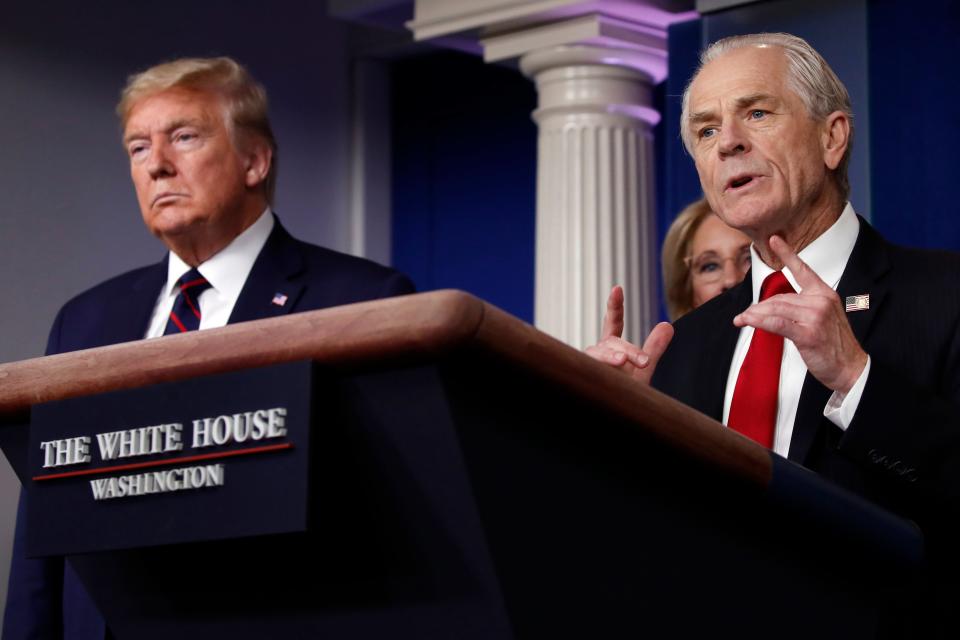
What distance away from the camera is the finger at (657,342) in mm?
1678

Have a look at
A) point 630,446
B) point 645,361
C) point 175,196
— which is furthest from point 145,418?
point 175,196

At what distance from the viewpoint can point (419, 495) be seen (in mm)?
A: 990

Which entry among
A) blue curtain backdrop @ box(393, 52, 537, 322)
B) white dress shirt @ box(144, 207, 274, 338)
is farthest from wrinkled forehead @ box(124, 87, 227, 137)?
blue curtain backdrop @ box(393, 52, 537, 322)

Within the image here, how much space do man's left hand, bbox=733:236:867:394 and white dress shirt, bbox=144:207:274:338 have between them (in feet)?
3.98

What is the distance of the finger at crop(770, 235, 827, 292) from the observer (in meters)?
1.47

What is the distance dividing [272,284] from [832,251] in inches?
38.8

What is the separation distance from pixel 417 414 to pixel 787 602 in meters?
0.38

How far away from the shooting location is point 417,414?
97 cm

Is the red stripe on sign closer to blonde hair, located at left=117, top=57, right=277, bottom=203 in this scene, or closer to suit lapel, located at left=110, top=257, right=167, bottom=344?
suit lapel, located at left=110, top=257, right=167, bottom=344

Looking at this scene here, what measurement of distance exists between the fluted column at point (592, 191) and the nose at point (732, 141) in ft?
8.42

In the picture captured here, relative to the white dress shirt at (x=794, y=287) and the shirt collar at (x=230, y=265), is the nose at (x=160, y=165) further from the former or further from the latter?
the white dress shirt at (x=794, y=287)

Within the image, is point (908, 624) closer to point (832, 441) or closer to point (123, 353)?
point (832, 441)

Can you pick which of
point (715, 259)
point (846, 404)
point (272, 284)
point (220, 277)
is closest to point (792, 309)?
point (846, 404)

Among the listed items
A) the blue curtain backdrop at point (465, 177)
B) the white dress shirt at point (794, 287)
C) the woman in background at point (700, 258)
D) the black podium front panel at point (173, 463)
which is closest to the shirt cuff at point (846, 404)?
the white dress shirt at point (794, 287)
